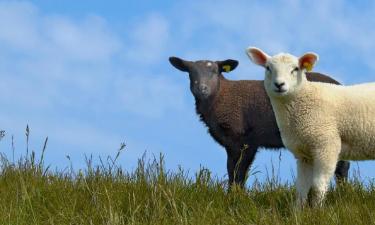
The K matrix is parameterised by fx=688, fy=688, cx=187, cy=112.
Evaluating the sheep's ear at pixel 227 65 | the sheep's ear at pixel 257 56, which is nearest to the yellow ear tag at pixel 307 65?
the sheep's ear at pixel 257 56

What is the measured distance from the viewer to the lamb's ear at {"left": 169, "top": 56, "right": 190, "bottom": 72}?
1211cm

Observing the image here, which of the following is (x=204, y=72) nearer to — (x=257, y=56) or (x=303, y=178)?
(x=257, y=56)

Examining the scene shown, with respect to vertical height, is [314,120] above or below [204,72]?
below

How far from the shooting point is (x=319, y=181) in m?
7.53

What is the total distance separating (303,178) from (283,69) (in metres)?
1.29

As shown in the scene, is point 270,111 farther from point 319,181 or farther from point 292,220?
point 292,220

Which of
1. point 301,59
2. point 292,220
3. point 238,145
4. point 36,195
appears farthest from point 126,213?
point 238,145

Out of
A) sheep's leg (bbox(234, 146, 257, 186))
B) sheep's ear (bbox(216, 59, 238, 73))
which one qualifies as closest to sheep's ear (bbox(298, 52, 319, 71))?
sheep's leg (bbox(234, 146, 257, 186))

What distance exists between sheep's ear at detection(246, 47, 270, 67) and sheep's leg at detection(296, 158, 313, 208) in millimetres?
1207

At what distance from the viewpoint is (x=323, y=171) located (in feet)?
24.6

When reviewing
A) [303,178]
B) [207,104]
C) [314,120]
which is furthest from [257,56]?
[207,104]

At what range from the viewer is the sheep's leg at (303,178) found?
7770 millimetres

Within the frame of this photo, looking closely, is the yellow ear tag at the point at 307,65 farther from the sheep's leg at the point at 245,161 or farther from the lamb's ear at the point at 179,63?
the lamb's ear at the point at 179,63

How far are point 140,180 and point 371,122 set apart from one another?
272 cm
